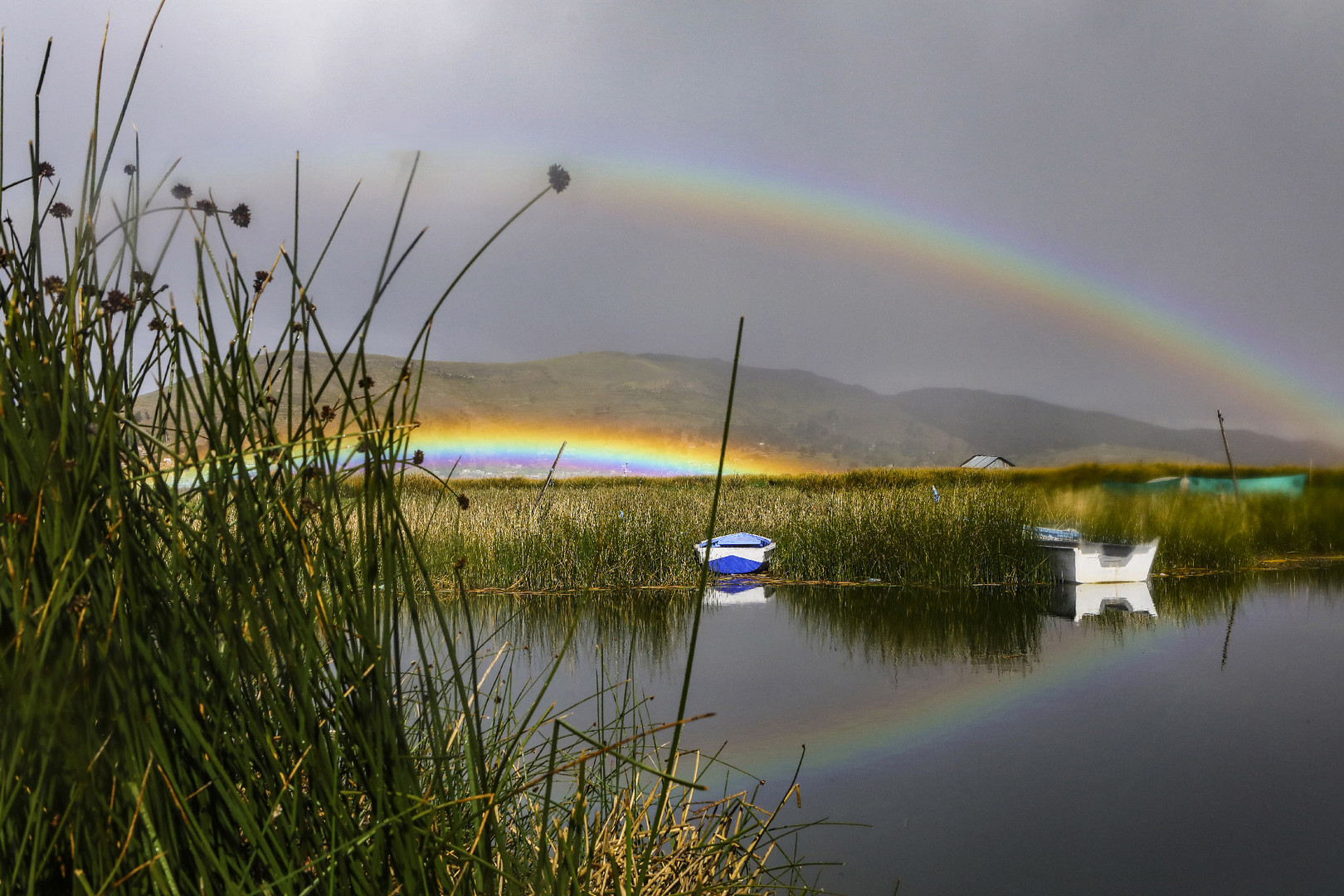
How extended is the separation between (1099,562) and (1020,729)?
582 cm

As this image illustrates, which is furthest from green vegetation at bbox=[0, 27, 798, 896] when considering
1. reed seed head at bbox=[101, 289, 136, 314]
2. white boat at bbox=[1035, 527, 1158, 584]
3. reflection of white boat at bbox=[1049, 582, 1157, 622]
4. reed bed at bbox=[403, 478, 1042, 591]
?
white boat at bbox=[1035, 527, 1158, 584]

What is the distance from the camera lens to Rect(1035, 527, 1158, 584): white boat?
915cm

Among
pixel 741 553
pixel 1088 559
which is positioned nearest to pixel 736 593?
pixel 741 553

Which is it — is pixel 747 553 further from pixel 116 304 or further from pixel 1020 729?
pixel 116 304

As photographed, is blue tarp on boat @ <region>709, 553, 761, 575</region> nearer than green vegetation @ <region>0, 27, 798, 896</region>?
No

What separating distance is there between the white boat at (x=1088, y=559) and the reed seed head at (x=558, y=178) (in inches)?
359

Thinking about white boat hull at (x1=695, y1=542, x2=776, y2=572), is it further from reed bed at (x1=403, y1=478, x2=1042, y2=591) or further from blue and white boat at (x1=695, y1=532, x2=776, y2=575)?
reed bed at (x1=403, y1=478, x2=1042, y2=591)

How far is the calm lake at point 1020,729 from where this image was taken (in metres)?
2.93

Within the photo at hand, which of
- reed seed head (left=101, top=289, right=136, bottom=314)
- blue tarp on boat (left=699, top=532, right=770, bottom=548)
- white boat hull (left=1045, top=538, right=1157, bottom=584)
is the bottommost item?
blue tarp on boat (left=699, top=532, right=770, bottom=548)

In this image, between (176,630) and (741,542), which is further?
(741,542)

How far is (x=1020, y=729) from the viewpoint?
426 cm

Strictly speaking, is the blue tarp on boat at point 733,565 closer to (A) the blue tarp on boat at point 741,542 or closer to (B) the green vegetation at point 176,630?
(A) the blue tarp on boat at point 741,542

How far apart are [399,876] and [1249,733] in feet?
15.3

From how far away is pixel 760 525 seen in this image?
10.7 m
